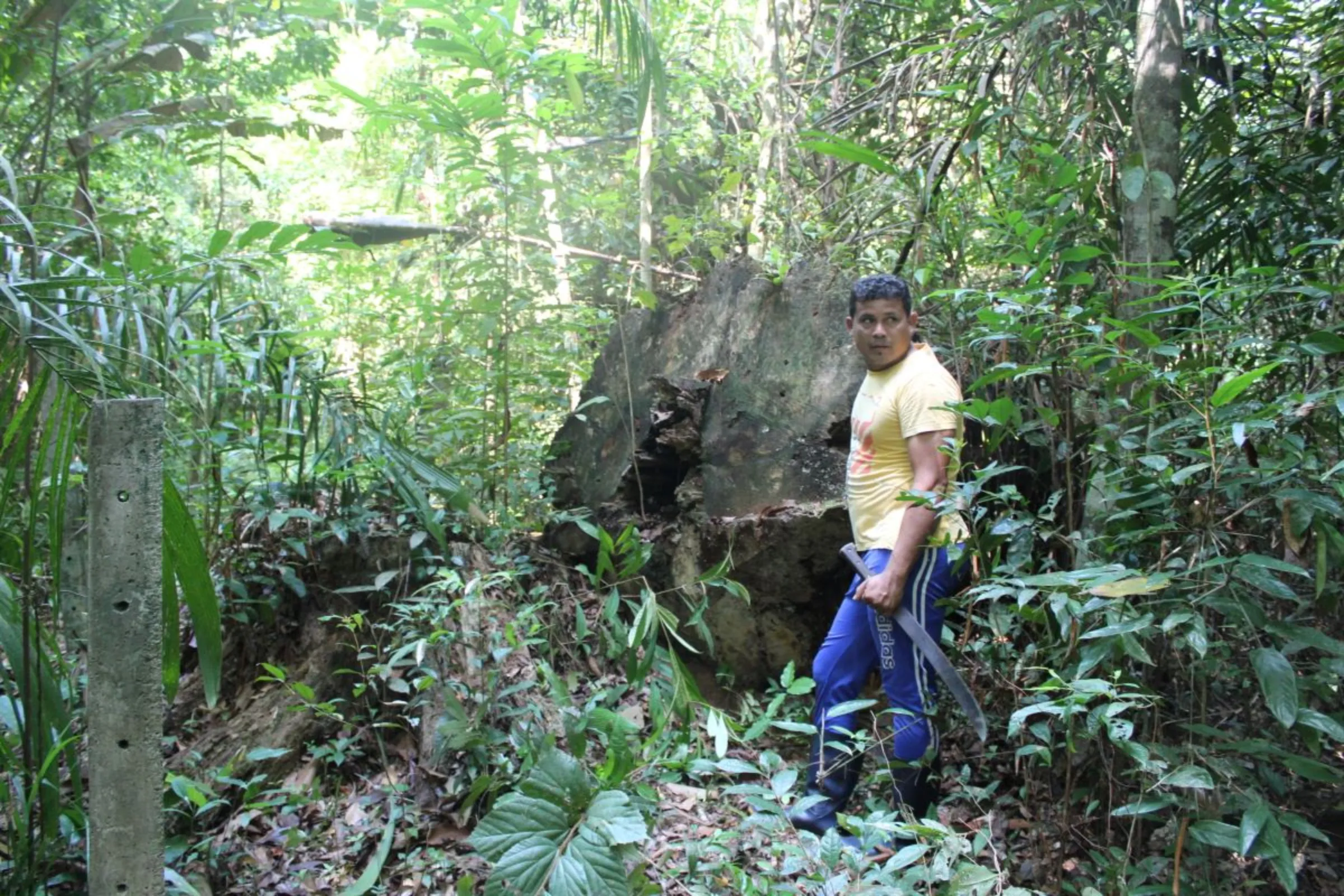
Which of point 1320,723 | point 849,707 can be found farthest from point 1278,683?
point 849,707

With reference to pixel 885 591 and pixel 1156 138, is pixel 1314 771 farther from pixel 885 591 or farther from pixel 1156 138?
pixel 1156 138

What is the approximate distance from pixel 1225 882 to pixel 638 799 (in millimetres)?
1397

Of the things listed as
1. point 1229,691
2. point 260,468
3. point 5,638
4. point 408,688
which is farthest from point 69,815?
point 1229,691

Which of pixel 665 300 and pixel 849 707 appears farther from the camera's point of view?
pixel 665 300

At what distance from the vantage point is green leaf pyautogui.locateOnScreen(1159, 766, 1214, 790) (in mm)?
1833

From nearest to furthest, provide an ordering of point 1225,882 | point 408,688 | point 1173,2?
point 1225,882
point 1173,2
point 408,688

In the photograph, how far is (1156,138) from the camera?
2.82 metres

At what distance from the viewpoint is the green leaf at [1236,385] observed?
1.82m

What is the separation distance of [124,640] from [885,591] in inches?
75.8

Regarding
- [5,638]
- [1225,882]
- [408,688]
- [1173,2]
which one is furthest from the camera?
[408,688]

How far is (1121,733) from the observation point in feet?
5.98

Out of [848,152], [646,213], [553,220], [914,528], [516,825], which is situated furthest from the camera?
[646,213]

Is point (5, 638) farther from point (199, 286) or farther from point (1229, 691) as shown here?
point (1229, 691)

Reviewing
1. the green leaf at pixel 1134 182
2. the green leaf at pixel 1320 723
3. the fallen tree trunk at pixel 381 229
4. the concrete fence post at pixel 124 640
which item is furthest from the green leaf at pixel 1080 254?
the fallen tree trunk at pixel 381 229
